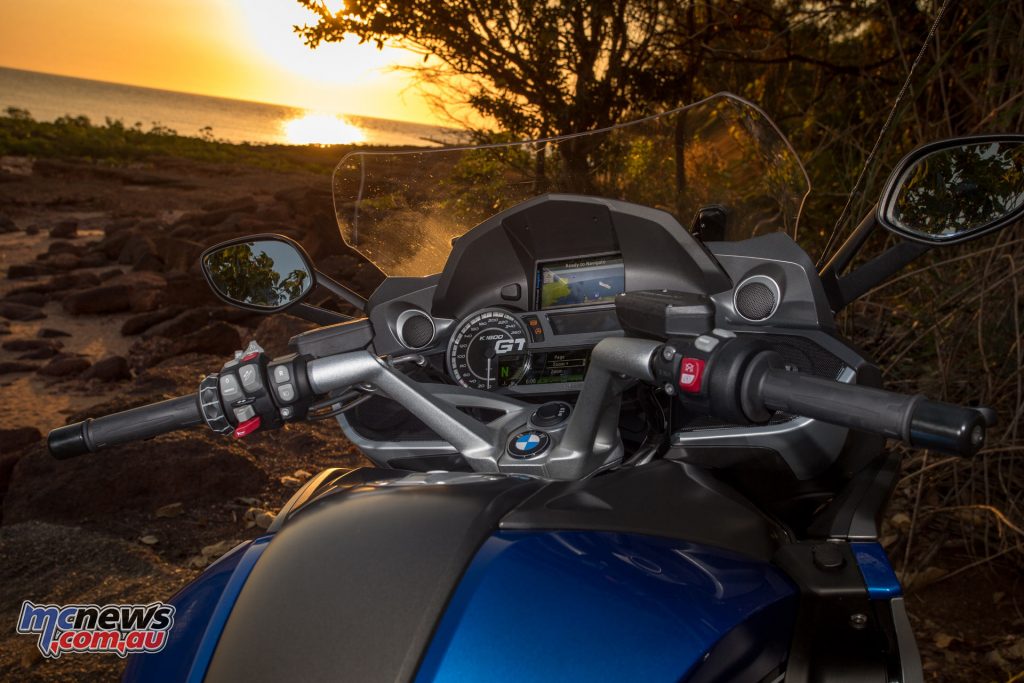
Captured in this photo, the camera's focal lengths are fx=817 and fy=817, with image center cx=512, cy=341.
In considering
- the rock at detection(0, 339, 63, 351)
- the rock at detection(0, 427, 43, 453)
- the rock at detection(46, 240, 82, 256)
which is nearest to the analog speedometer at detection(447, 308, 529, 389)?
the rock at detection(0, 427, 43, 453)

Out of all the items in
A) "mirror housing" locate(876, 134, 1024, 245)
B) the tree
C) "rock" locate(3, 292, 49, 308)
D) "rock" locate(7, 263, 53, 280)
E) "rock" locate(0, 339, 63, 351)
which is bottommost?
"rock" locate(0, 339, 63, 351)

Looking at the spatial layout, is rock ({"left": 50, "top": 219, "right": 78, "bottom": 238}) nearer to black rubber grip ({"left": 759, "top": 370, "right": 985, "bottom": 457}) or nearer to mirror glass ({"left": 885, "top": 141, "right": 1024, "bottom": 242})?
mirror glass ({"left": 885, "top": 141, "right": 1024, "bottom": 242})

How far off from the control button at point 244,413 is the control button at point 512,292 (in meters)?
0.64

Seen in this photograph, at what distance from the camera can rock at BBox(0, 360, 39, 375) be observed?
5.42m

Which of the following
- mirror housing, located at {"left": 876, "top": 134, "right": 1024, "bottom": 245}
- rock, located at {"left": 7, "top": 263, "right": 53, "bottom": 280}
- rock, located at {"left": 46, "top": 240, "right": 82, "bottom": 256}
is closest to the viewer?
Result: mirror housing, located at {"left": 876, "top": 134, "right": 1024, "bottom": 245}

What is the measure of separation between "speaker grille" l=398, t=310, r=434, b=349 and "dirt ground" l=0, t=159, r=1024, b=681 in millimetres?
448

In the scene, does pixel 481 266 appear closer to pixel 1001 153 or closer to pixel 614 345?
pixel 614 345

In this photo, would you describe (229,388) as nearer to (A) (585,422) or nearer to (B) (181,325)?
(A) (585,422)

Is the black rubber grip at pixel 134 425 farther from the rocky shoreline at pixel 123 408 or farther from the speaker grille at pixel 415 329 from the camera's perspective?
the rocky shoreline at pixel 123 408

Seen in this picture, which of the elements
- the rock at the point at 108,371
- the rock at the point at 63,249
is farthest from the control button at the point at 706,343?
the rock at the point at 63,249

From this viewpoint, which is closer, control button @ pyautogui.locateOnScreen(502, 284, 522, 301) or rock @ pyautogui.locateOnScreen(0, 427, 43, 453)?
control button @ pyautogui.locateOnScreen(502, 284, 522, 301)

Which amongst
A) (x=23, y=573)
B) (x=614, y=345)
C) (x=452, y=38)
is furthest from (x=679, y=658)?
(x=452, y=38)

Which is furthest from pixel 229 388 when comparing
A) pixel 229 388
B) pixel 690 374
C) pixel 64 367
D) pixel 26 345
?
pixel 26 345

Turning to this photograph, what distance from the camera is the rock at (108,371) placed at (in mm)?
5254
